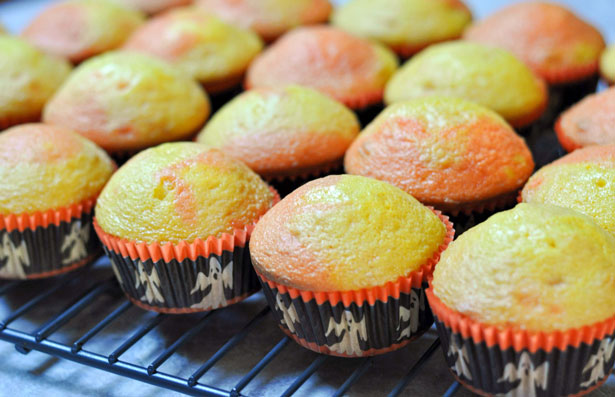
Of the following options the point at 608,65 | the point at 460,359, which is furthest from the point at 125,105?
the point at 608,65

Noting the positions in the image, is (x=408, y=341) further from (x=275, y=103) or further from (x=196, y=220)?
(x=275, y=103)

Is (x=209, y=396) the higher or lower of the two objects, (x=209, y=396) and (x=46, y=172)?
the lower

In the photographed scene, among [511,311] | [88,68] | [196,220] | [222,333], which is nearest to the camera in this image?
[511,311]

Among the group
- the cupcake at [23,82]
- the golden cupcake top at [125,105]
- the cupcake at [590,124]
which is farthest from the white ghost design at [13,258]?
the cupcake at [590,124]

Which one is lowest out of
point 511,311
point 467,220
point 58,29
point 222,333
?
point 222,333

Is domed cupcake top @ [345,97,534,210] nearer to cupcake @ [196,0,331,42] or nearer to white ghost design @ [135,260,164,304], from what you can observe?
white ghost design @ [135,260,164,304]

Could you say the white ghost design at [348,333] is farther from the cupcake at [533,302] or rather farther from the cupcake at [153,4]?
the cupcake at [153,4]

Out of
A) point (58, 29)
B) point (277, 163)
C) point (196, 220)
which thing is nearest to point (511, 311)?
point (196, 220)

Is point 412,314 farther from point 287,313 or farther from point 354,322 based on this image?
point 287,313

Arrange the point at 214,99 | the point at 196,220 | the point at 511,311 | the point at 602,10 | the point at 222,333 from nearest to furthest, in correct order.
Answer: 1. the point at 511,311
2. the point at 196,220
3. the point at 222,333
4. the point at 214,99
5. the point at 602,10
